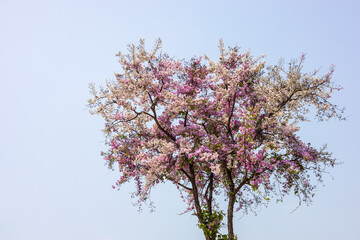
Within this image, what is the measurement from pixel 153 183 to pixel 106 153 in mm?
2967

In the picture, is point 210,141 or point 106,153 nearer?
point 210,141

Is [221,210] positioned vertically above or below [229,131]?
below

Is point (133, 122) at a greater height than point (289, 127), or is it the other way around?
point (133, 122)

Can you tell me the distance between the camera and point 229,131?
18359 millimetres

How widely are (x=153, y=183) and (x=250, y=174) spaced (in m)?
4.64

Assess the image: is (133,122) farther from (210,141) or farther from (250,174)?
(250,174)

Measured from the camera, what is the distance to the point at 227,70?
17.2 m

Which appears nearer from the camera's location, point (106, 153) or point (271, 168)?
point (271, 168)

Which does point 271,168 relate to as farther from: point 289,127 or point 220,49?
point 220,49

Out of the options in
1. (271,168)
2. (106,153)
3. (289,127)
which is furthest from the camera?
(106,153)

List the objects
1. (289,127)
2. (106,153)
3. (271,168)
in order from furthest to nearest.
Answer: (106,153)
(289,127)
(271,168)

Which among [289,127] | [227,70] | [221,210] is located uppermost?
[227,70]

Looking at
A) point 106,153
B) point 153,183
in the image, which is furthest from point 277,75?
point 106,153

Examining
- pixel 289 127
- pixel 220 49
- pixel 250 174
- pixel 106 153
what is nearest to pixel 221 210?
pixel 250 174
